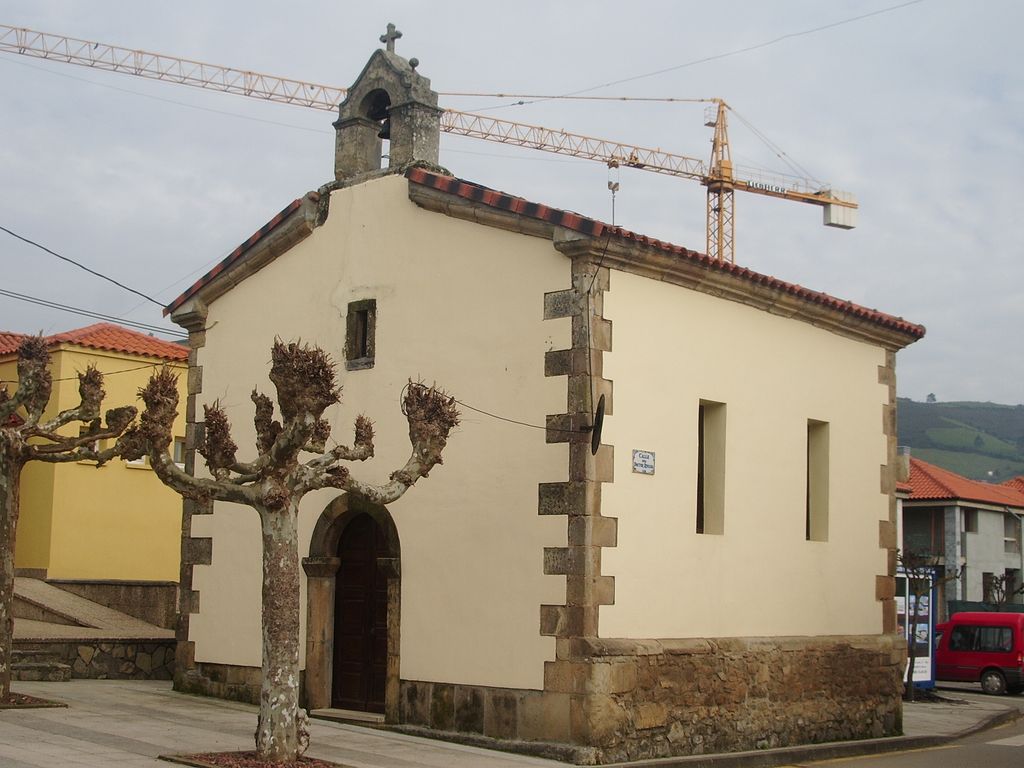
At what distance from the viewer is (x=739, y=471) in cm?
1475

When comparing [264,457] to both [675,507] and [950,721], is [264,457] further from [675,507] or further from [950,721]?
[950,721]

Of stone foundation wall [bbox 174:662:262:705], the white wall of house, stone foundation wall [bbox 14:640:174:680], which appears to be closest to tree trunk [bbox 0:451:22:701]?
stone foundation wall [bbox 174:662:262:705]

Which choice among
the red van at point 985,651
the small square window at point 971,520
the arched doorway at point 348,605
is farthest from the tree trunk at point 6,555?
the small square window at point 971,520

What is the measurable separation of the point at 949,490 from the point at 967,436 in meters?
105

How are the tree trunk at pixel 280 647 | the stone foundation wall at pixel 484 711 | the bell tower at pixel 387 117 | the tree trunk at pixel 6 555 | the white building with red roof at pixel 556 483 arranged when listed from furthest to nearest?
the bell tower at pixel 387 117
the tree trunk at pixel 6 555
the white building with red roof at pixel 556 483
the stone foundation wall at pixel 484 711
the tree trunk at pixel 280 647

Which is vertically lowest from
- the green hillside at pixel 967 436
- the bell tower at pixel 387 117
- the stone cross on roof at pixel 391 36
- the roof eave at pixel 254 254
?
the roof eave at pixel 254 254

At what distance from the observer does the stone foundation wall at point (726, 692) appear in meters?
12.5

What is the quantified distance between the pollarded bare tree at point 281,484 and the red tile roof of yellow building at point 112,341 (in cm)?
1345

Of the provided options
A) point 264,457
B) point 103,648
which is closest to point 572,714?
point 264,457

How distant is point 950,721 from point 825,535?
255 inches

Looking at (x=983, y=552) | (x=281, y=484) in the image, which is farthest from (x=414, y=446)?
(x=983, y=552)

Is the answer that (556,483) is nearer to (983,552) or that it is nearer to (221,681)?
(221,681)

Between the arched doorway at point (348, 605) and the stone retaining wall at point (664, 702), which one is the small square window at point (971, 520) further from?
the arched doorway at point (348, 605)

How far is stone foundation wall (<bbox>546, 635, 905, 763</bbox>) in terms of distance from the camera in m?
12.5
